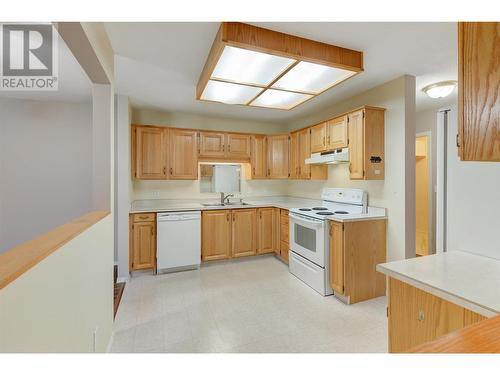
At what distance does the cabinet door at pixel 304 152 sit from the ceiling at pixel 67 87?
2.87 metres

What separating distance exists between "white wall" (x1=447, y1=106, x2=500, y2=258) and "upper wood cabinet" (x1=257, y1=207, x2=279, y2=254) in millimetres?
2700

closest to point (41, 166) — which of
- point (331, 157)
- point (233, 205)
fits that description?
point (233, 205)

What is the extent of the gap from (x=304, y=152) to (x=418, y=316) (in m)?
2.94

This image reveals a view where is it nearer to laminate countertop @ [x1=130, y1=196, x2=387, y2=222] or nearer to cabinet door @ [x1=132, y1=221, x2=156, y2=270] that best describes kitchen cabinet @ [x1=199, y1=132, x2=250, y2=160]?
laminate countertop @ [x1=130, y1=196, x2=387, y2=222]

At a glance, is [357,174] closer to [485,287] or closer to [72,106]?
[485,287]

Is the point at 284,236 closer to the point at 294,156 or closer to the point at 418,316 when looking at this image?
the point at 294,156

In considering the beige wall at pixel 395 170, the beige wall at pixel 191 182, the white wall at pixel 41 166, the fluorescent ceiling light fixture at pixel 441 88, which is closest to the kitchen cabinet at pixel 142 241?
the beige wall at pixel 191 182

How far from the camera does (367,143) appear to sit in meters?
2.74

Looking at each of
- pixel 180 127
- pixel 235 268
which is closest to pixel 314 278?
pixel 235 268

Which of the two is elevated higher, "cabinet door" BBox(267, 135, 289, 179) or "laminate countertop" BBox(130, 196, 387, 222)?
"cabinet door" BBox(267, 135, 289, 179)

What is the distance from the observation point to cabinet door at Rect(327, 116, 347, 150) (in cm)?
300

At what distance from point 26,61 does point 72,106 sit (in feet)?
5.52

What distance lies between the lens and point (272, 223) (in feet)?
13.5

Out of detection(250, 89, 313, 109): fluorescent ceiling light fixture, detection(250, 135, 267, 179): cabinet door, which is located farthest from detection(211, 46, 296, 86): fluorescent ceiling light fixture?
detection(250, 135, 267, 179): cabinet door
